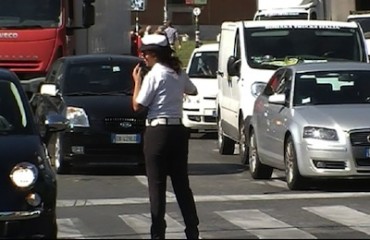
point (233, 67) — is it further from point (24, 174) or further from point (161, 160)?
point (24, 174)

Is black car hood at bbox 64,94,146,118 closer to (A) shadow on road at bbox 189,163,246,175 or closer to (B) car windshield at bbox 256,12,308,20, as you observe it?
(A) shadow on road at bbox 189,163,246,175

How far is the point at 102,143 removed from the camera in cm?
1594

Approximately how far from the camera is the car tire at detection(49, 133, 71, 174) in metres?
16.2

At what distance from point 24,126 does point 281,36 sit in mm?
8883

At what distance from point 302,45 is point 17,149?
31.5 ft

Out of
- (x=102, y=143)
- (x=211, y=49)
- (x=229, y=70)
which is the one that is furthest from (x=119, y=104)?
Answer: (x=211, y=49)

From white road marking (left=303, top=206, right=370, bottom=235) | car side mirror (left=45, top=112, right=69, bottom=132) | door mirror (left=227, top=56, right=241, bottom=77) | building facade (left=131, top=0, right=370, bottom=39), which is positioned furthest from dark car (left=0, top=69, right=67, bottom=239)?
building facade (left=131, top=0, right=370, bottom=39)

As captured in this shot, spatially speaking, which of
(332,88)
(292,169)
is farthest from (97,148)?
(332,88)

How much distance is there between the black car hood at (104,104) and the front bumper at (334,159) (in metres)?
3.00

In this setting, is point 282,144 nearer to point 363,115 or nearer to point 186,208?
point 363,115

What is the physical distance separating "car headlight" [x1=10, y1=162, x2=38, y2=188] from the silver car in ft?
18.5

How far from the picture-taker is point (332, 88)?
14.9 metres

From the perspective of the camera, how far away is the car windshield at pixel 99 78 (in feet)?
54.9

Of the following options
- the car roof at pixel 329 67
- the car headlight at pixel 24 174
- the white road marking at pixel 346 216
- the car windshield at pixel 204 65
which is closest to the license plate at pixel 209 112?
the car windshield at pixel 204 65
